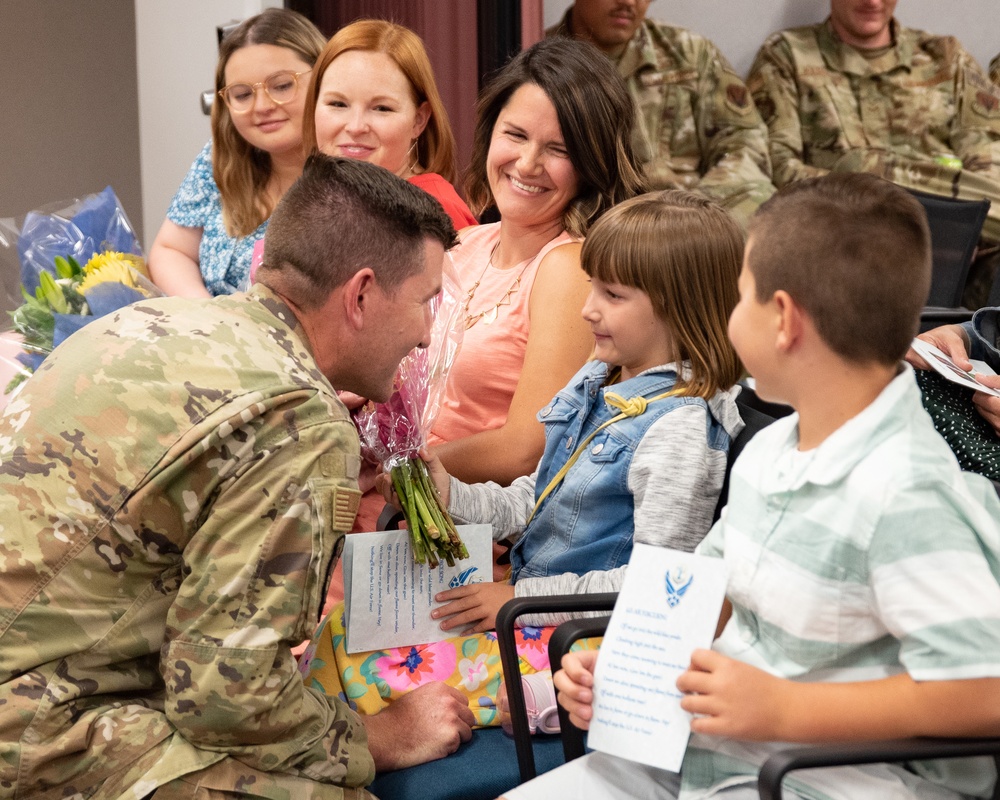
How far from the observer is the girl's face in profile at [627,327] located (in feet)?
6.14

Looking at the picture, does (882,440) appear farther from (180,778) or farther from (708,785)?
(180,778)

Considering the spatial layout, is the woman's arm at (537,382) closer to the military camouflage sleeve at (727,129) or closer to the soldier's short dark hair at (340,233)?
the soldier's short dark hair at (340,233)

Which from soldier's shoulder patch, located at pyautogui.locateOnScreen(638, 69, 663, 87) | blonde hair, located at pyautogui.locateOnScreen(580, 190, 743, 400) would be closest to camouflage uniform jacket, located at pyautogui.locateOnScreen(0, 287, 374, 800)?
blonde hair, located at pyautogui.locateOnScreen(580, 190, 743, 400)

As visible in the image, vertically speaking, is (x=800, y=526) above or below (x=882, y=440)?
below

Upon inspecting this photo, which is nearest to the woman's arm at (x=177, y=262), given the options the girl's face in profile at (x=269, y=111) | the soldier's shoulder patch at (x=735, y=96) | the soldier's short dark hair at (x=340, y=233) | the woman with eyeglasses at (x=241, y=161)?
the woman with eyeglasses at (x=241, y=161)

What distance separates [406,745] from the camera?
1690 mm

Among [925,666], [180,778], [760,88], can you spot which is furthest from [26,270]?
[760,88]

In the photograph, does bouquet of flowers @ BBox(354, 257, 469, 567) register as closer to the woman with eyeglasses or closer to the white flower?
the white flower

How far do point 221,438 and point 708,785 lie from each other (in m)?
0.74

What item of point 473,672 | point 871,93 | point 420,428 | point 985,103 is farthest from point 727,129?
point 473,672

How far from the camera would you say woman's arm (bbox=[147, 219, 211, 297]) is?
3.03 metres

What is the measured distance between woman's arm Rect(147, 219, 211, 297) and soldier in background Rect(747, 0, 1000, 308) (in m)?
3.01

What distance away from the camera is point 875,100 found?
17.3 feet

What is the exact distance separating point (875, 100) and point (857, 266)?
4456mm
